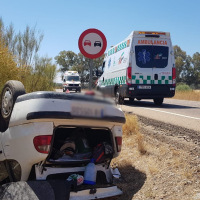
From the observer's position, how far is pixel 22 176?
11.0ft

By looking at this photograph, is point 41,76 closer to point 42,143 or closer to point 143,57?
point 143,57

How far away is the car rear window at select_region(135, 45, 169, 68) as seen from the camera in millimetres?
13450

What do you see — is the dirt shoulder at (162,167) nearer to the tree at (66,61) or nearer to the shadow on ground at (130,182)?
the shadow on ground at (130,182)

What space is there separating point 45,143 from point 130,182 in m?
1.66

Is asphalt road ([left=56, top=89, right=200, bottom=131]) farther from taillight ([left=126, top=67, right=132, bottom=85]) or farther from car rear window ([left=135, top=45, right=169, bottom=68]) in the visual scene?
car rear window ([left=135, top=45, right=169, bottom=68])

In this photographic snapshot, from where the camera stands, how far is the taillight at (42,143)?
3.12 meters

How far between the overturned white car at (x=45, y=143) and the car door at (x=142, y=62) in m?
9.77

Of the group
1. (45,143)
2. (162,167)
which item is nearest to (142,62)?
(162,167)

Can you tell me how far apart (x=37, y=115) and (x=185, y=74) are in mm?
64185

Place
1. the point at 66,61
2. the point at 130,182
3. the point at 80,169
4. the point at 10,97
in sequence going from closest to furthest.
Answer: the point at 80,169 < the point at 10,97 < the point at 130,182 < the point at 66,61

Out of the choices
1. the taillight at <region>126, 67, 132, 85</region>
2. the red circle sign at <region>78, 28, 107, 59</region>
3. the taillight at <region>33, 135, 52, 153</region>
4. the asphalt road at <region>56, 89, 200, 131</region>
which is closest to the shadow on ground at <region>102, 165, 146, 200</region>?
the taillight at <region>33, 135, 52, 153</region>

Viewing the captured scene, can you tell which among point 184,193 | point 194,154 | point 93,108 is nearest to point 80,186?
point 184,193

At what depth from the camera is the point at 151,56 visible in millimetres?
13570

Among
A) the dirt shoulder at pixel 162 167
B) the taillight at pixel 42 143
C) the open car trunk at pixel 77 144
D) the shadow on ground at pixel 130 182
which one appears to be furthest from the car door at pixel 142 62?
the taillight at pixel 42 143
